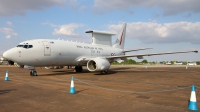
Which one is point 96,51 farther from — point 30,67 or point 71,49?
point 30,67

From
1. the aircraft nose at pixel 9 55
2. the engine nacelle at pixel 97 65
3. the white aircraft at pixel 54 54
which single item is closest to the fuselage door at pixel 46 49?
the white aircraft at pixel 54 54

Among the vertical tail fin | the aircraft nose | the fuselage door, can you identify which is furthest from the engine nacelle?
the vertical tail fin

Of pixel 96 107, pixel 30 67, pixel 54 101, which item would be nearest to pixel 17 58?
pixel 30 67

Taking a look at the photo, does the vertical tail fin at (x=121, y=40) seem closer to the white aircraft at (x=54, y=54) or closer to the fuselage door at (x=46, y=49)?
the white aircraft at (x=54, y=54)

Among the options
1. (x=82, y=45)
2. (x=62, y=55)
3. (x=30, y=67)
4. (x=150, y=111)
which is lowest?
(x=150, y=111)

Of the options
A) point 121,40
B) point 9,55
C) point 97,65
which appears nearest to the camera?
point 9,55

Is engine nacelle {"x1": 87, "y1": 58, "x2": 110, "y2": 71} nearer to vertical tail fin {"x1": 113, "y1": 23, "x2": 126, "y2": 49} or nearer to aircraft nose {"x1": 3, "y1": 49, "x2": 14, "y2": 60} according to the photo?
aircraft nose {"x1": 3, "y1": 49, "x2": 14, "y2": 60}

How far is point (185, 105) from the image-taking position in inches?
257

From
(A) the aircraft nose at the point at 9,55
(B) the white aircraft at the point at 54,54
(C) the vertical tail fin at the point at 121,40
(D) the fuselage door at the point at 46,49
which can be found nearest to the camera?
(A) the aircraft nose at the point at 9,55

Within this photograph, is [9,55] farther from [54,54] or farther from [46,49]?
[54,54]

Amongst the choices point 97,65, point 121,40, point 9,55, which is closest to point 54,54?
point 9,55

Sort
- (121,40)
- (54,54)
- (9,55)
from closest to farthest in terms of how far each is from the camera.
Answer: (9,55), (54,54), (121,40)

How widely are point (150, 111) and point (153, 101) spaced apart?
1545 mm

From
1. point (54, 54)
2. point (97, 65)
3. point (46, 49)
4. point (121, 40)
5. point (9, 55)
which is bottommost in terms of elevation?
point (97, 65)
